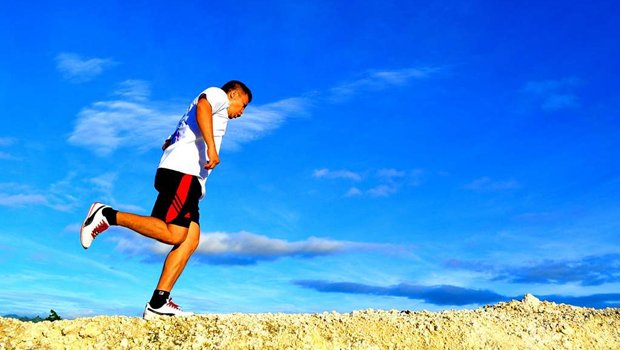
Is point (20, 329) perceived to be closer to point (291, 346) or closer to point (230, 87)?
point (291, 346)

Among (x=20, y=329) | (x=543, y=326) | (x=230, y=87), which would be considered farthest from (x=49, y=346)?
(x=543, y=326)

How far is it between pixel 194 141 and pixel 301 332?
2.59 metres

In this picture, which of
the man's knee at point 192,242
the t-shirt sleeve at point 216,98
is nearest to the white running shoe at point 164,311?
the man's knee at point 192,242

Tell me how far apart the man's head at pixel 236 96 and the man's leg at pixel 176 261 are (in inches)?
59.0

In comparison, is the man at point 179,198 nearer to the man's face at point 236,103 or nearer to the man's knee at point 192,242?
the man's knee at point 192,242

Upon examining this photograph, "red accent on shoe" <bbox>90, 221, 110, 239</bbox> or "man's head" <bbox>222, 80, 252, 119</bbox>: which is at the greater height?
"man's head" <bbox>222, 80, 252, 119</bbox>

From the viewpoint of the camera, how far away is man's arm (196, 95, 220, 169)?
22.7ft

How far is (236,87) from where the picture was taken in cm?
768

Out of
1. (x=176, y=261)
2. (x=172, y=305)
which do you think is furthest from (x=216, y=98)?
(x=172, y=305)

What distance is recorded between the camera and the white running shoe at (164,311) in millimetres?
7047

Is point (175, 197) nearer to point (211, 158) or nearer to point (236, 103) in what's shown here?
point (211, 158)

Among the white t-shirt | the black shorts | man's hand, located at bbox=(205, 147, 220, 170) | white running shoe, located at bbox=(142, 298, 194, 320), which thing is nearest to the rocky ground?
white running shoe, located at bbox=(142, 298, 194, 320)

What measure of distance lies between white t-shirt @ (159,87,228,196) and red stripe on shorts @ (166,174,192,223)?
0.11 meters

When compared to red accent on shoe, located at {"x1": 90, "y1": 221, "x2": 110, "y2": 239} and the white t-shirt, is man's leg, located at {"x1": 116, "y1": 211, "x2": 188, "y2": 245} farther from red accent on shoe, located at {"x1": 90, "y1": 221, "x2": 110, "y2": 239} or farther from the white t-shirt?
the white t-shirt
